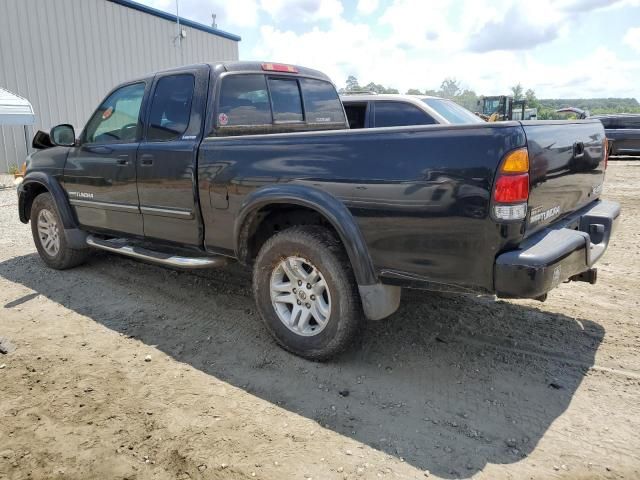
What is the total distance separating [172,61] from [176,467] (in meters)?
19.6

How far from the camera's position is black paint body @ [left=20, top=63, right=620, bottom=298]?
2572 millimetres

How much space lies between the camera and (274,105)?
14.2ft

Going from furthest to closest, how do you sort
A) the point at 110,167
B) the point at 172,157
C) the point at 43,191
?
1. the point at 43,191
2. the point at 110,167
3. the point at 172,157

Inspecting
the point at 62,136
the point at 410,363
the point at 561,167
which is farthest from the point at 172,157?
the point at 561,167

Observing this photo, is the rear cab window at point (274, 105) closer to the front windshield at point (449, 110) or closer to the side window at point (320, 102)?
the side window at point (320, 102)

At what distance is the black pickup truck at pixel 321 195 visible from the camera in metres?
2.57

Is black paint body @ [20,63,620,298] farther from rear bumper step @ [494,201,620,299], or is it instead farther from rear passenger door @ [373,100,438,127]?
rear passenger door @ [373,100,438,127]

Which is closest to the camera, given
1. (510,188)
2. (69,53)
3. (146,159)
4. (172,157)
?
(510,188)

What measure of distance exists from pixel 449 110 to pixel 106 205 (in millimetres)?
5309

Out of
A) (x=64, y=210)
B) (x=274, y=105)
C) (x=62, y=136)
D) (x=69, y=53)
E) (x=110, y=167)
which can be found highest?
(x=69, y=53)

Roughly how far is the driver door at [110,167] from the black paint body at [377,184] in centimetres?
18

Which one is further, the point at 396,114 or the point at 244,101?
the point at 396,114

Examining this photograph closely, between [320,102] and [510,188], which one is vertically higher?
[320,102]

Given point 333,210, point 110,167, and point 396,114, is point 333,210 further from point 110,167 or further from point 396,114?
point 396,114
